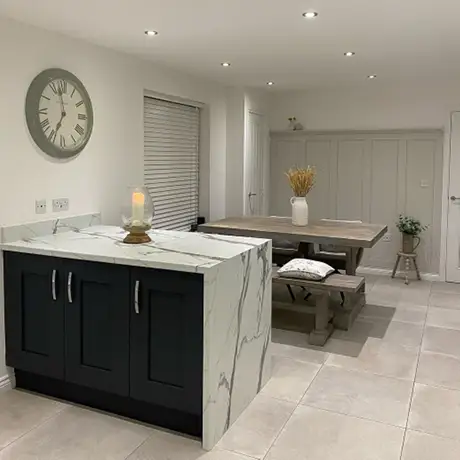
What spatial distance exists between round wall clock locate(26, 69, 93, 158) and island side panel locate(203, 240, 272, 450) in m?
1.55

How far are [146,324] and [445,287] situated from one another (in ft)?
14.0

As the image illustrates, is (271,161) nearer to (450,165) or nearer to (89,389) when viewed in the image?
(450,165)

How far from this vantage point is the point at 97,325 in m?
2.83

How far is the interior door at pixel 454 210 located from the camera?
19.0 ft

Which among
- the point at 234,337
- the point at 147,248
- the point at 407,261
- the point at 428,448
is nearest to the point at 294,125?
the point at 407,261

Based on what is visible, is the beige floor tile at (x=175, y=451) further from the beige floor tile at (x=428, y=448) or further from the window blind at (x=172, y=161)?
the window blind at (x=172, y=161)

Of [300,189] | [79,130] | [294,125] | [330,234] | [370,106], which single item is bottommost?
[330,234]

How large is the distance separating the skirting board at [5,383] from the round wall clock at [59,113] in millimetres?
1445

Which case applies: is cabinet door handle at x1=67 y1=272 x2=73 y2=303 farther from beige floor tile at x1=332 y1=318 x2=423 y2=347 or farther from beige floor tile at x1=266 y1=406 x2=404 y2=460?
beige floor tile at x1=332 y1=318 x2=423 y2=347

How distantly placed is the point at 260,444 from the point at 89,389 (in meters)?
1.04

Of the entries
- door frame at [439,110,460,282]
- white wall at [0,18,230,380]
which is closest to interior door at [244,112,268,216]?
white wall at [0,18,230,380]

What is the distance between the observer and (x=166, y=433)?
270 centimetres

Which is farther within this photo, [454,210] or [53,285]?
[454,210]

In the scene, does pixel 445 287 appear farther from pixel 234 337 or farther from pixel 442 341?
pixel 234 337
